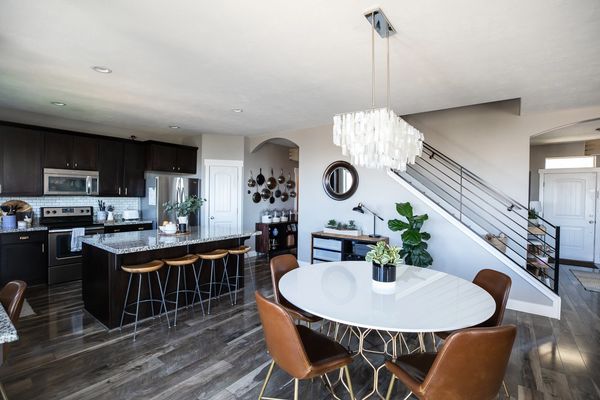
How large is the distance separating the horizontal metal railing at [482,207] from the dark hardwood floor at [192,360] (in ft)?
3.17

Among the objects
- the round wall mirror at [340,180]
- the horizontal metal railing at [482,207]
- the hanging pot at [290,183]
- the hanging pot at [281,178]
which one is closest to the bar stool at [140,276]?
the round wall mirror at [340,180]

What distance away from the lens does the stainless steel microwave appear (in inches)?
187

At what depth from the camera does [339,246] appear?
16.1 feet

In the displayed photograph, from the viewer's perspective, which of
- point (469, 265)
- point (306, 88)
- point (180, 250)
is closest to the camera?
point (306, 88)

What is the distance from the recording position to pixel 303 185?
589 centimetres

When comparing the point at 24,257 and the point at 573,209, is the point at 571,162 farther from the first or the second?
the point at 24,257

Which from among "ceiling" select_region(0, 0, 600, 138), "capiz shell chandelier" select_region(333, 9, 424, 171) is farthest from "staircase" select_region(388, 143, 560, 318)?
"capiz shell chandelier" select_region(333, 9, 424, 171)

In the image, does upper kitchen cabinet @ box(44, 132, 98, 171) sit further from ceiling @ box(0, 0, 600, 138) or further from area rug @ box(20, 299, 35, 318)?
area rug @ box(20, 299, 35, 318)

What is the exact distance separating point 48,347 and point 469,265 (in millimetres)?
4733

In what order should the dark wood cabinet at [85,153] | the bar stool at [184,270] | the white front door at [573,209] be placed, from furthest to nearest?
the white front door at [573,209] < the dark wood cabinet at [85,153] < the bar stool at [184,270]

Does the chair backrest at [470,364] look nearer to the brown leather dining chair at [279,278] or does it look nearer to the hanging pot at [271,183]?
the brown leather dining chair at [279,278]

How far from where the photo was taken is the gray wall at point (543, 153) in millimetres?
6840

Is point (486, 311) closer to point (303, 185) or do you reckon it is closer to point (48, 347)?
point (48, 347)

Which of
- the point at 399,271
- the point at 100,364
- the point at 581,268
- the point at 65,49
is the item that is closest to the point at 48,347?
the point at 100,364
